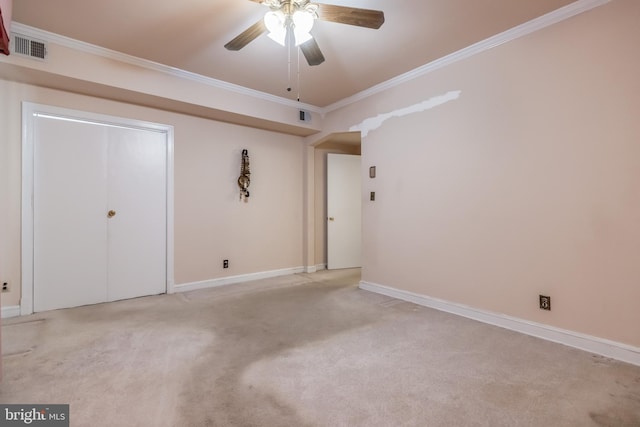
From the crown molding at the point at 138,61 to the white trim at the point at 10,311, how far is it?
246 cm

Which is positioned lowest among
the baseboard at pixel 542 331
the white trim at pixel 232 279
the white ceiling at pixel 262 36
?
the baseboard at pixel 542 331

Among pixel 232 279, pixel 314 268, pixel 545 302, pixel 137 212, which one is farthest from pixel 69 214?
pixel 545 302

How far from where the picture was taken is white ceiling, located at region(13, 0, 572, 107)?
2295 millimetres

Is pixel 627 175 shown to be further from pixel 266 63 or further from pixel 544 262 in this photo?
pixel 266 63

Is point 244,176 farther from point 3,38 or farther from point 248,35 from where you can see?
point 3,38

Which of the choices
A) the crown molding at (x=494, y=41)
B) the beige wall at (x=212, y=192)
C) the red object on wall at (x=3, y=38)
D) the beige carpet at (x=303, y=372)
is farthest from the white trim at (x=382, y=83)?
the beige carpet at (x=303, y=372)

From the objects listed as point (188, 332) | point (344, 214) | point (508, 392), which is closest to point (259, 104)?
point (344, 214)

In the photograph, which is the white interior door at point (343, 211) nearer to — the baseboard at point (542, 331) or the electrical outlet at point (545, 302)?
the baseboard at point (542, 331)

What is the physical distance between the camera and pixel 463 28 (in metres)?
2.58

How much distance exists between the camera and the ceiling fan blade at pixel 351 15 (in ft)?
6.28

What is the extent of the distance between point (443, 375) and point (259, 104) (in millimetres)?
3577

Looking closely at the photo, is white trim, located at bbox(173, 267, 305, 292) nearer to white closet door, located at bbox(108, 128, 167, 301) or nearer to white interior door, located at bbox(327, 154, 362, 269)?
white closet door, located at bbox(108, 128, 167, 301)

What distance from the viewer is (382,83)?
144 inches

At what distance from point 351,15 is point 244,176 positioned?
2747 mm
